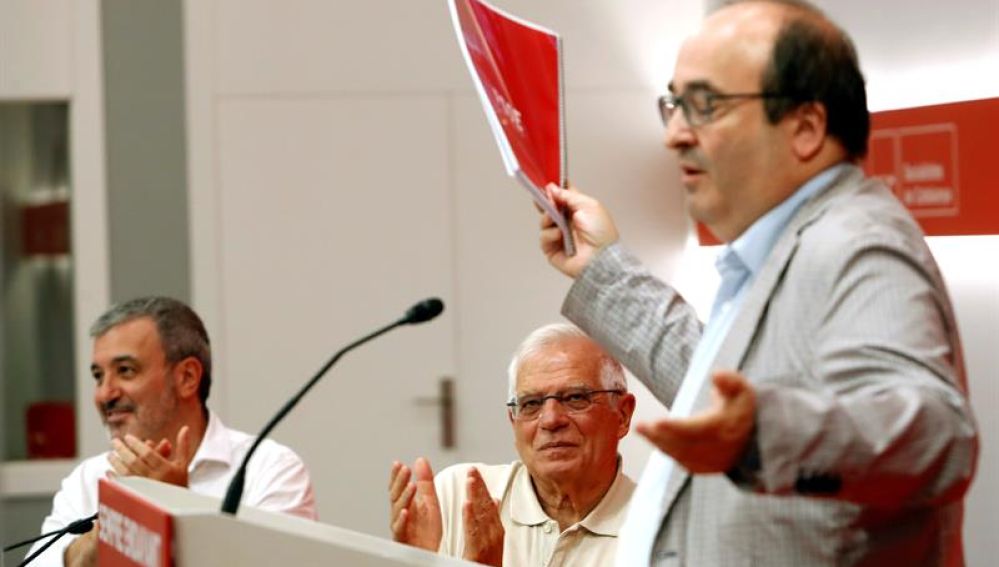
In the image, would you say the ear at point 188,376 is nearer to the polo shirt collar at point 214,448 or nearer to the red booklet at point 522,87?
the polo shirt collar at point 214,448

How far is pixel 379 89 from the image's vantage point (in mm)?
5273

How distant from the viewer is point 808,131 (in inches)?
58.9

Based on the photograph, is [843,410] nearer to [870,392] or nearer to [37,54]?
[870,392]

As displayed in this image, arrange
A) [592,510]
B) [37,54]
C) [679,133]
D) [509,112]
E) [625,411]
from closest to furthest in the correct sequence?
[679,133] → [509,112] → [592,510] → [625,411] → [37,54]

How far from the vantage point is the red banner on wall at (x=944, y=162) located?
3.84 m

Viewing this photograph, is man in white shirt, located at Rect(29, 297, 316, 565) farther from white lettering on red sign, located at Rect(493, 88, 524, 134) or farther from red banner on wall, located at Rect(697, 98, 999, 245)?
red banner on wall, located at Rect(697, 98, 999, 245)

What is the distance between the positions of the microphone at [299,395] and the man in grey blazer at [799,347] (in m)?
0.28

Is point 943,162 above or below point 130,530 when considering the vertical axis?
above

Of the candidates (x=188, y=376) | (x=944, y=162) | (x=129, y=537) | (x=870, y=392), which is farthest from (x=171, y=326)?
(x=870, y=392)

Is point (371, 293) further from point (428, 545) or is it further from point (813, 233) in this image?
point (813, 233)

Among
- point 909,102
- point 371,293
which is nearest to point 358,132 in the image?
point 371,293

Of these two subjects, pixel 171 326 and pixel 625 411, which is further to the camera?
pixel 171 326

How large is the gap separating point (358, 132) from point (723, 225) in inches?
150

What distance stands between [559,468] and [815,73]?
54.0 inches
